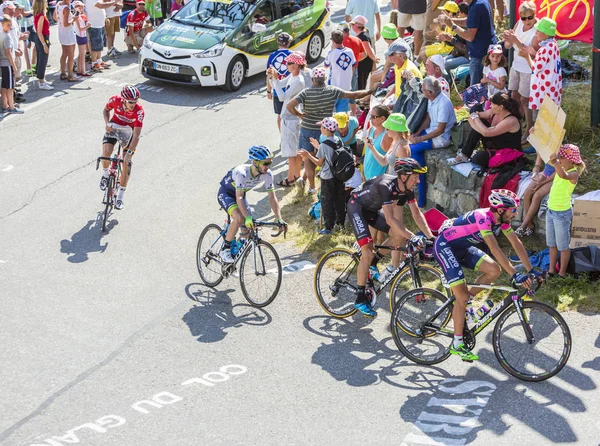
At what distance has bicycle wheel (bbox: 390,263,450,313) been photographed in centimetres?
966

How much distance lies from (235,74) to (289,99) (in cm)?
463

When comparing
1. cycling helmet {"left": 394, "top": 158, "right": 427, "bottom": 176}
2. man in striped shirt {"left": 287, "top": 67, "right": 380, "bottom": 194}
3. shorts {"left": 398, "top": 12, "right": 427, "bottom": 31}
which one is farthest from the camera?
shorts {"left": 398, "top": 12, "right": 427, "bottom": 31}

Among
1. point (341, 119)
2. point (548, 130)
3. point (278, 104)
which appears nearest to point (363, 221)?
point (548, 130)

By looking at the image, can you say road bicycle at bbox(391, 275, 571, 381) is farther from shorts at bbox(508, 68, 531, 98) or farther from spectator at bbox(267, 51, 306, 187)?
spectator at bbox(267, 51, 306, 187)

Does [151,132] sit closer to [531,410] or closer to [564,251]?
[564,251]

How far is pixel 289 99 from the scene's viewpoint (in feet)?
45.8

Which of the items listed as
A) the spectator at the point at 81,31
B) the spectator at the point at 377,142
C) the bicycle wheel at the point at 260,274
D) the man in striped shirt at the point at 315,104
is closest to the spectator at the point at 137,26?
the spectator at the point at 81,31

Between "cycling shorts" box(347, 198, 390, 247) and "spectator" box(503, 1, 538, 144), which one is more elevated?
"spectator" box(503, 1, 538, 144)

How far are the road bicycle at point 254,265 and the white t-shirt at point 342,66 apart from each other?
15.2 feet

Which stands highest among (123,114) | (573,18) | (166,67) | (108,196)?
(573,18)

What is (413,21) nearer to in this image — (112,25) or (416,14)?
(416,14)

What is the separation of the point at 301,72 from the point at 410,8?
13.1 ft

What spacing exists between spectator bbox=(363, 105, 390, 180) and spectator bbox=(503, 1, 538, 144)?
200 centimetres

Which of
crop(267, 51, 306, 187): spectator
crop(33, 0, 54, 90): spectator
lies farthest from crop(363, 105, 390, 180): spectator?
crop(33, 0, 54, 90): spectator
